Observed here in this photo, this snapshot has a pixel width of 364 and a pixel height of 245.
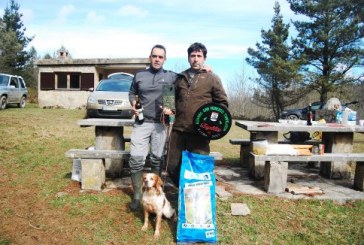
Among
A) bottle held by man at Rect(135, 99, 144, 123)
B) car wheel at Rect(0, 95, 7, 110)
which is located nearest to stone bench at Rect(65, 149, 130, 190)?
bottle held by man at Rect(135, 99, 144, 123)

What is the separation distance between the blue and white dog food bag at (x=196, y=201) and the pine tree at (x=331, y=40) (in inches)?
711

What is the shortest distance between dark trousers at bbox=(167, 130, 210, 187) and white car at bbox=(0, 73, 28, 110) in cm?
1592

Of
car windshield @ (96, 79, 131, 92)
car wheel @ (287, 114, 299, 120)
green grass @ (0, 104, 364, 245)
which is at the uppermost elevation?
car windshield @ (96, 79, 131, 92)

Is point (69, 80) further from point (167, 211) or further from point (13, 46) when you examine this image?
point (167, 211)

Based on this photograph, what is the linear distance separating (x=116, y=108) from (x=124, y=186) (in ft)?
22.4

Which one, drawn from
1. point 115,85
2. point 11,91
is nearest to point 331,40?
point 115,85

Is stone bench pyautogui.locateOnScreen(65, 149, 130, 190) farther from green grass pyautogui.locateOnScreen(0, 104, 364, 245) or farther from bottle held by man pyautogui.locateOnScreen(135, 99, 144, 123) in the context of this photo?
bottle held by man pyautogui.locateOnScreen(135, 99, 144, 123)

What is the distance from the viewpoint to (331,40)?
1989 cm

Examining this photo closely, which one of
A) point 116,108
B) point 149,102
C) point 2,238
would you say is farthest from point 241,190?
point 116,108

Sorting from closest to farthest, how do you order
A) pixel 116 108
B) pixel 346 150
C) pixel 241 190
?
pixel 241 190 → pixel 346 150 → pixel 116 108

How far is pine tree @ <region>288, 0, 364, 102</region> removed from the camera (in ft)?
→ 63.9

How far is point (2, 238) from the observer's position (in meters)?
3.64

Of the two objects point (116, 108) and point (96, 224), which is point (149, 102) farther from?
point (116, 108)

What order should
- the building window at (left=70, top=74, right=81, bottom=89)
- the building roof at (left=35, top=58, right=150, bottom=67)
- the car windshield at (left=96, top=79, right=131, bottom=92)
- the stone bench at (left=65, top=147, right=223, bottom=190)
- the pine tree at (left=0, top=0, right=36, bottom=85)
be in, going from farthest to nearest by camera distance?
1. the pine tree at (left=0, top=0, right=36, bottom=85)
2. the building window at (left=70, top=74, right=81, bottom=89)
3. the building roof at (left=35, top=58, right=150, bottom=67)
4. the car windshield at (left=96, top=79, right=131, bottom=92)
5. the stone bench at (left=65, top=147, right=223, bottom=190)
